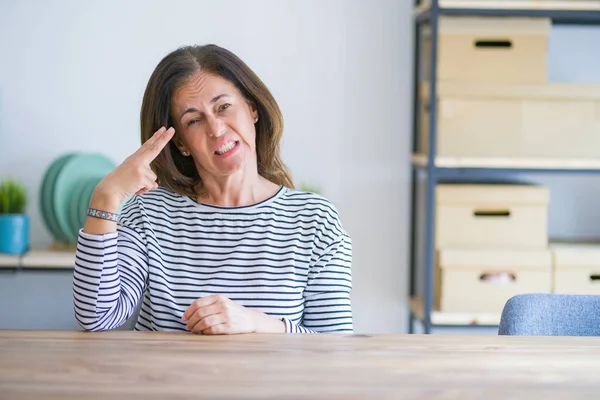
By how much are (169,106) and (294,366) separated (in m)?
0.73

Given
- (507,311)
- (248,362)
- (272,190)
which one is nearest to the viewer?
(248,362)

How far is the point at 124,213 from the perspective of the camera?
170cm

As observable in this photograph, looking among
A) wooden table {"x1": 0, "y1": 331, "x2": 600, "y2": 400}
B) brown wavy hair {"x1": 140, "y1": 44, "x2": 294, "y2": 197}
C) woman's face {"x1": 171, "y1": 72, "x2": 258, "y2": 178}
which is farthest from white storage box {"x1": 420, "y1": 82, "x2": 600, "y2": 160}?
Answer: wooden table {"x1": 0, "y1": 331, "x2": 600, "y2": 400}

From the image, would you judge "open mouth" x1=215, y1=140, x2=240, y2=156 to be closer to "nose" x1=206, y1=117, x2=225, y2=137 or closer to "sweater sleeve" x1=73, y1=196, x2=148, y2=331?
"nose" x1=206, y1=117, x2=225, y2=137

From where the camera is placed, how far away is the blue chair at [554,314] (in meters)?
1.49

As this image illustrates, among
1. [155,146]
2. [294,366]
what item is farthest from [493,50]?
[294,366]

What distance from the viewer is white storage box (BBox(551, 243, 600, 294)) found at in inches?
112

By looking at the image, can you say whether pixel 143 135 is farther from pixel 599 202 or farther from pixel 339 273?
pixel 599 202

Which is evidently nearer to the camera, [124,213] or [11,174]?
[124,213]

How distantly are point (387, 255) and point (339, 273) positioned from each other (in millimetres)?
1657

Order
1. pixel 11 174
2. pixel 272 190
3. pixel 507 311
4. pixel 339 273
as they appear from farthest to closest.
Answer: pixel 11 174 → pixel 272 190 → pixel 339 273 → pixel 507 311

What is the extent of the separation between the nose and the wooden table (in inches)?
18.4

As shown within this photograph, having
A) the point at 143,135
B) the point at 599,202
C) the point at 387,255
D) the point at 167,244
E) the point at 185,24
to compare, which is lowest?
the point at 387,255

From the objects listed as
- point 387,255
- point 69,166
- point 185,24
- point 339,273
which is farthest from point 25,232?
point 339,273
